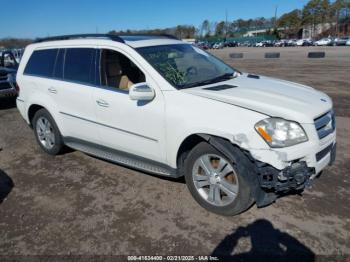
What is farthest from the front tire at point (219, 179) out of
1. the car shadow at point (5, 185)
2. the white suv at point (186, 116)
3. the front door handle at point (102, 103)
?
the car shadow at point (5, 185)

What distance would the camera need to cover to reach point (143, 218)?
350cm

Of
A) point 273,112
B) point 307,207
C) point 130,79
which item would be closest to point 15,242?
point 130,79

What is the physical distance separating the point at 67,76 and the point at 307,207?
3677 millimetres

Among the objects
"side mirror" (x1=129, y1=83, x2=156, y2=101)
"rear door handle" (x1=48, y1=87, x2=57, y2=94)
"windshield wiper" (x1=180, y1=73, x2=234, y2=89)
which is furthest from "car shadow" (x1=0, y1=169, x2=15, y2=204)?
"windshield wiper" (x1=180, y1=73, x2=234, y2=89)

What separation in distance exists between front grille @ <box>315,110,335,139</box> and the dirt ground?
0.86 m

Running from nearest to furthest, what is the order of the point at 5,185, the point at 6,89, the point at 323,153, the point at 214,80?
the point at 323,153, the point at 214,80, the point at 5,185, the point at 6,89

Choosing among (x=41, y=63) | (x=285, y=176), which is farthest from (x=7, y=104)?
(x=285, y=176)

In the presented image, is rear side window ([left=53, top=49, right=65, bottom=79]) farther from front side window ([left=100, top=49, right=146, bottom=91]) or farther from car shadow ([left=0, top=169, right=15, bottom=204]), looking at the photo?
car shadow ([left=0, top=169, right=15, bottom=204])

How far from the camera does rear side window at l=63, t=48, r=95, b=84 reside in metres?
4.37

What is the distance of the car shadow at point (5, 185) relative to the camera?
4.17 metres

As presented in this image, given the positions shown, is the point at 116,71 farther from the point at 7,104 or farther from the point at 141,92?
the point at 7,104

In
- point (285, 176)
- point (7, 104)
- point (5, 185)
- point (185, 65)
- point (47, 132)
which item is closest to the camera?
point (285, 176)

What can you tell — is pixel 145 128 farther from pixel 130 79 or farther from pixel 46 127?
pixel 46 127

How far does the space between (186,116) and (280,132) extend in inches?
37.9
